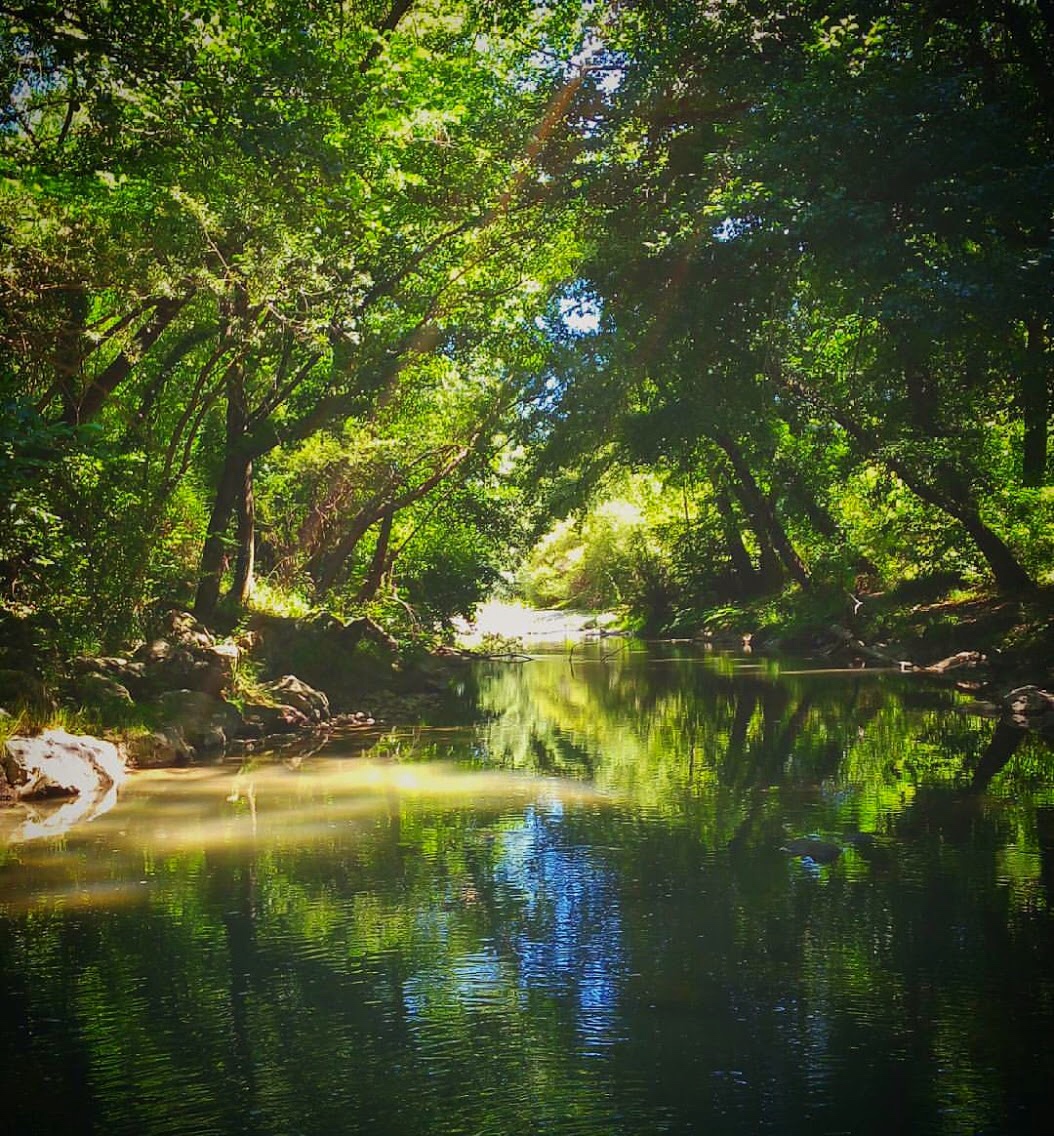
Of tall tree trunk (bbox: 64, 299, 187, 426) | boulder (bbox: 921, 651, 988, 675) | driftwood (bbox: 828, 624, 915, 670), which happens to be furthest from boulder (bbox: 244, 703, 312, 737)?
driftwood (bbox: 828, 624, 915, 670)

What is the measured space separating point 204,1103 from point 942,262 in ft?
34.3

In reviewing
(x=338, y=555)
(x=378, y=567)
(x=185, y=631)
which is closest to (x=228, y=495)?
(x=185, y=631)

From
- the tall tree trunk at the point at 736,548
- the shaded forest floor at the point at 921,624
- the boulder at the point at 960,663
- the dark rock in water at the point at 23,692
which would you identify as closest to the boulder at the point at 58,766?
the dark rock in water at the point at 23,692

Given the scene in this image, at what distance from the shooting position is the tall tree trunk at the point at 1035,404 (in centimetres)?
1362

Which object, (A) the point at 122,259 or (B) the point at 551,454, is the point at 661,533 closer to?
(B) the point at 551,454

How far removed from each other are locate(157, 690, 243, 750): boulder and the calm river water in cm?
245

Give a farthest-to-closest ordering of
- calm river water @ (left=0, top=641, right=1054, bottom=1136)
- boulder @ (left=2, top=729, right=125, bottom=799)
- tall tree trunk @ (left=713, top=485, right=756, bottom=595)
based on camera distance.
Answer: tall tree trunk @ (left=713, top=485, right=756, bottom=595)
boulder @ (left=2, top=729, right=125, bottom=799)
calm river water @ (left=0, top=641, right=1054, bottom=1136)

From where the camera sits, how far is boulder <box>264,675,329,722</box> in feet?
63.2

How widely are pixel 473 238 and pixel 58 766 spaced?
11.6m

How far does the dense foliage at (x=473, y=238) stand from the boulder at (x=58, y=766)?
203 centimetres

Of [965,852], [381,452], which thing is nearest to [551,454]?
[381,452]

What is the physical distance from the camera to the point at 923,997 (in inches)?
244

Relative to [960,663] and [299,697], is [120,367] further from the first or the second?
[960,663]

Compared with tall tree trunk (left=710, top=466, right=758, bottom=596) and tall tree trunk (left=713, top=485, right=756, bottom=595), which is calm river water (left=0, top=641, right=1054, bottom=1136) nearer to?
tall tree trunk (left=710, top=466, right=758, bottom=596)
